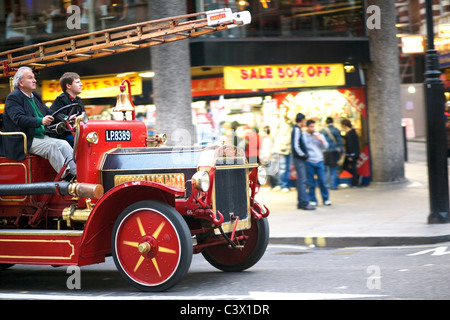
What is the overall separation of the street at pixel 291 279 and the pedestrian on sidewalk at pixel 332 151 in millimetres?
7309

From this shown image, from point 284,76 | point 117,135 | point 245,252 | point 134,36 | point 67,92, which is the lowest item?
point 245,252

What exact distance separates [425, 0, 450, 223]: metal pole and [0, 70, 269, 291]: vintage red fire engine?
4189 millimetres

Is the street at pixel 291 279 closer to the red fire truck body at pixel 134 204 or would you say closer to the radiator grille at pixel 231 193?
the red fire truck body at pixel 134 204

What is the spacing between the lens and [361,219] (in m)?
12.2

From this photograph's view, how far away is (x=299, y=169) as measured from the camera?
13.7 metres

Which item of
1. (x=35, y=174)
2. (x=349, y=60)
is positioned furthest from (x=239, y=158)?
(x=349, y=60)

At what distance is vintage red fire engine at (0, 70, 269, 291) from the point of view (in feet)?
21.2

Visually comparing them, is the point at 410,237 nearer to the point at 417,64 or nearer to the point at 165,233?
the point at 165,233

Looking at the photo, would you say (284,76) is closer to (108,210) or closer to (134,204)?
(108,210)

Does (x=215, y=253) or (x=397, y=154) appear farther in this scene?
(x=397, y=154)

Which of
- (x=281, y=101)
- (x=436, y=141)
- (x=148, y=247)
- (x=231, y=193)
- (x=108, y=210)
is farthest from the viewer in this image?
(x=281, y=101)

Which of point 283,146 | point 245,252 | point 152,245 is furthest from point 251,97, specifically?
point 152,245

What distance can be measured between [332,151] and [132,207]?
1074cm

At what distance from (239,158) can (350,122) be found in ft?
35.1
